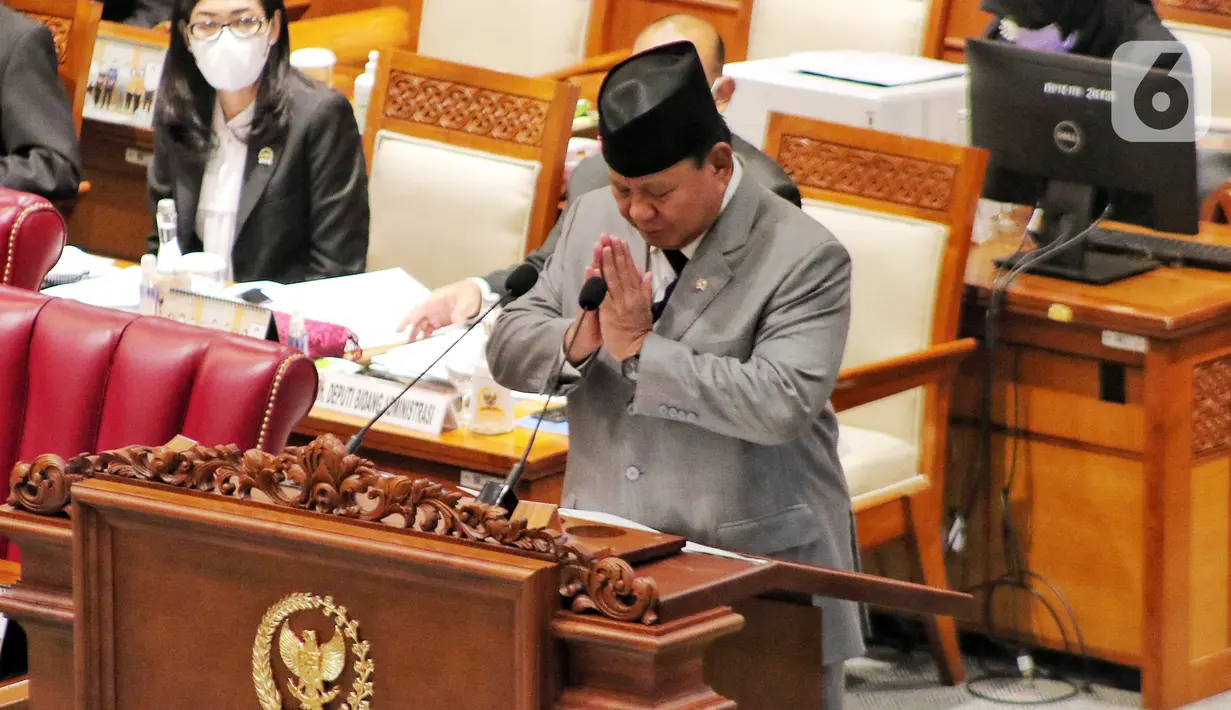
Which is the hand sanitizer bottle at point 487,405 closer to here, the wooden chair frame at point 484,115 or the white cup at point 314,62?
the wooden chair frame at point 484,115

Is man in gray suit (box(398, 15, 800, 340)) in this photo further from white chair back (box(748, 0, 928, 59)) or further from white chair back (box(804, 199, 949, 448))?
white chair back (box(748, 0, 928, 59))

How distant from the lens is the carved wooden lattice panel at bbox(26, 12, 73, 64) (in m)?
4.57

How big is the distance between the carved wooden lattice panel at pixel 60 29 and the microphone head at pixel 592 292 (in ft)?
9.86

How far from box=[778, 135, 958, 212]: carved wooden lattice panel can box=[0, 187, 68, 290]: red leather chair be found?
1430mm

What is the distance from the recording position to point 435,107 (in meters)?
4.03

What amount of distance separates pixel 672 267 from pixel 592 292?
251 millimetres

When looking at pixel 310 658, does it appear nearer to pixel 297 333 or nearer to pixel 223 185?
pixel 297 333

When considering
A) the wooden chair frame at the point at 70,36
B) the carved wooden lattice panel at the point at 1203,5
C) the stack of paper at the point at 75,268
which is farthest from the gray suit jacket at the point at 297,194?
the carved wooden lattice panel at the point at 1203,5

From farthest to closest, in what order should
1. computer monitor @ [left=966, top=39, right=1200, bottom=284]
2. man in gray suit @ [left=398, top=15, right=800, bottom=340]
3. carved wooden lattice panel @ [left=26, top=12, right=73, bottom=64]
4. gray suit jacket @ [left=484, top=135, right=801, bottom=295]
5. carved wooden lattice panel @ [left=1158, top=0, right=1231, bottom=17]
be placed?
carved wooden lattice panel @ [left=1158, top=0, right=1231, bottom=17]
carved wooden lattice panel @ [left=26, top=12, right=73, bottom=64]
computer monitor @ [left=966, top=39, right=1200, bottom=284]
man in gray suit @ [left=398, top=15, right=800, bottom=340]
gray suit jacket @ [left=484, top=135, right=801, bottom=295]

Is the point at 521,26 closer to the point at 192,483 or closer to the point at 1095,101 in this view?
the point at 1095,101

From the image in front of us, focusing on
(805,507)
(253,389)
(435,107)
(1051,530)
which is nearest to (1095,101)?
(1051,530)

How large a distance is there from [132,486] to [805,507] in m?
0.90

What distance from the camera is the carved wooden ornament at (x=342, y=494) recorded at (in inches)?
54.0

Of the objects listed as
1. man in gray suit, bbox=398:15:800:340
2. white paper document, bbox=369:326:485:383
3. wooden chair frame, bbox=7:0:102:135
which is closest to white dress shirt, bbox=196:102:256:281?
man in gray suit, bbox=398:15:800:340
